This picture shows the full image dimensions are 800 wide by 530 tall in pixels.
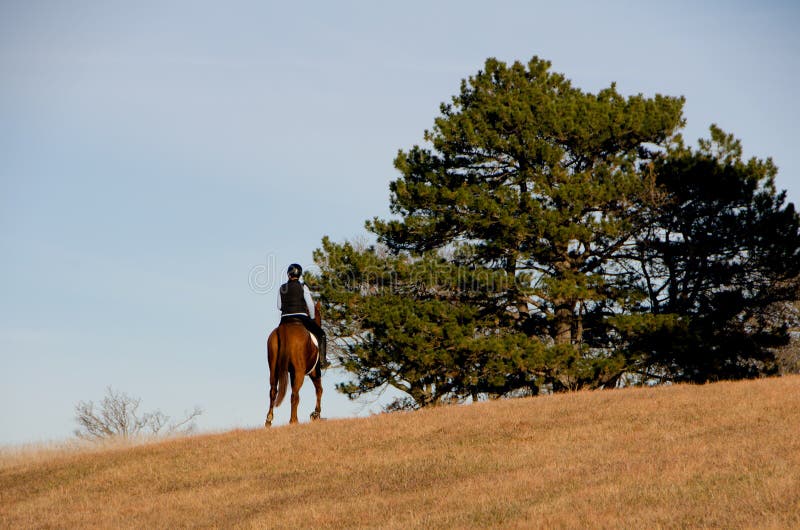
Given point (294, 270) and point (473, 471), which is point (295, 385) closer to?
point (294, 270)

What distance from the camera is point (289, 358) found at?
1952 centimetres

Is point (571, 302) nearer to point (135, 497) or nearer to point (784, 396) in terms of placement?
point (784, 396)

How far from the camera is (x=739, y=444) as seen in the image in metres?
14.2

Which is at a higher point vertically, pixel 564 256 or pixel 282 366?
pixel 564 256

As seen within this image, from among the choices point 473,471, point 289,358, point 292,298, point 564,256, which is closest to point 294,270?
point 292,298

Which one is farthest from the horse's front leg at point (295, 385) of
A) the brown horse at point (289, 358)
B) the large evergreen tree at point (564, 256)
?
the large evergreen tree at point (564, 256)

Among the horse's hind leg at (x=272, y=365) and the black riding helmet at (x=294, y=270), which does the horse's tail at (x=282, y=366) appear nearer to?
→ the horse's hind leg at (x=272, y=365)

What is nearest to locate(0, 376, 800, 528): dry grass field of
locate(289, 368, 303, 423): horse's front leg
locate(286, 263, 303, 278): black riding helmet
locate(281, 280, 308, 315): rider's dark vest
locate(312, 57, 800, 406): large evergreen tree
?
locate(289, 368, 303, 423): horse's front leg

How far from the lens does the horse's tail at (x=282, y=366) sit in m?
19.5

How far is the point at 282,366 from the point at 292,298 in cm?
145

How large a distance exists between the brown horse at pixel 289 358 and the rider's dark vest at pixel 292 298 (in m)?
0.28

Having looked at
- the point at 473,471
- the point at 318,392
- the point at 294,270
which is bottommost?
the point at 473,471

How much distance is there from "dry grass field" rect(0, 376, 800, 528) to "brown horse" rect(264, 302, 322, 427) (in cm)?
81

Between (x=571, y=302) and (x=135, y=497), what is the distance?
56.4 feet
